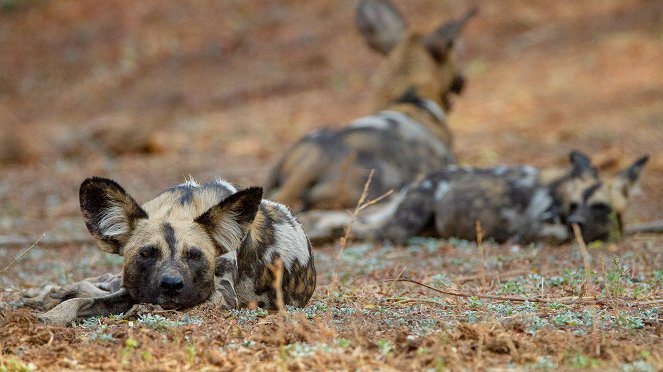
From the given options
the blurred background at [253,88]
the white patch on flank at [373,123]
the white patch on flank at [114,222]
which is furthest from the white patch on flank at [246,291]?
the white patch on flank at [373,123]

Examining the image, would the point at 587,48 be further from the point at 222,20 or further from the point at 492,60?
the point at 222,20

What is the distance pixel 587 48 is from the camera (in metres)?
13.8

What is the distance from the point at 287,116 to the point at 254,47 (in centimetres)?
336

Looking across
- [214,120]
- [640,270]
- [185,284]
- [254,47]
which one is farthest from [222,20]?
[185,284]

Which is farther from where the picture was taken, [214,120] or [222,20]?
[222,20]

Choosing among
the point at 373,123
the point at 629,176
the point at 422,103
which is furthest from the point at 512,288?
the point at 422,103

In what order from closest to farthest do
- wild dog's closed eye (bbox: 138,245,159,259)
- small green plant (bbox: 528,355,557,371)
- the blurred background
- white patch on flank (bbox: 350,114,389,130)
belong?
small green plant (bbox: 528,355,557,371), wild dog's closed eye (bbox: 138,245,159,259), white patch on flank (bbox: 350,114,389,130), the blurred background

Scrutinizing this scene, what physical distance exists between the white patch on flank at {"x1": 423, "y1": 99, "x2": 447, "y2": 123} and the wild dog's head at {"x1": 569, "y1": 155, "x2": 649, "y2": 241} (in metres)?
2.35

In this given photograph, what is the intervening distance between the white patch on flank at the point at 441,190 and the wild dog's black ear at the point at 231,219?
3.73 m

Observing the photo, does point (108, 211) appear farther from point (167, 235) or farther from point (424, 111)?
point (424, 111)

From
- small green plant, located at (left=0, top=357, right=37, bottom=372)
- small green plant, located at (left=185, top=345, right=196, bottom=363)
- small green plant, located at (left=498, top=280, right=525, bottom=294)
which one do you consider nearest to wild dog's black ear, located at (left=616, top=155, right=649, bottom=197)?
small green plant, located at (left=498, top=280, right=525, bottom=294)

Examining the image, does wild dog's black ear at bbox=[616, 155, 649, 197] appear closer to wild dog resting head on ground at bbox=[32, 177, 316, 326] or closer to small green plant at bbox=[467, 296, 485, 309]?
small green plant at bbox=[467, 296, 485, 309]

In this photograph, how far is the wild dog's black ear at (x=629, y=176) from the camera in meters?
7.43

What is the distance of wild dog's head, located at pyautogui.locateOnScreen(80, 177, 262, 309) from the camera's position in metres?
3.79
